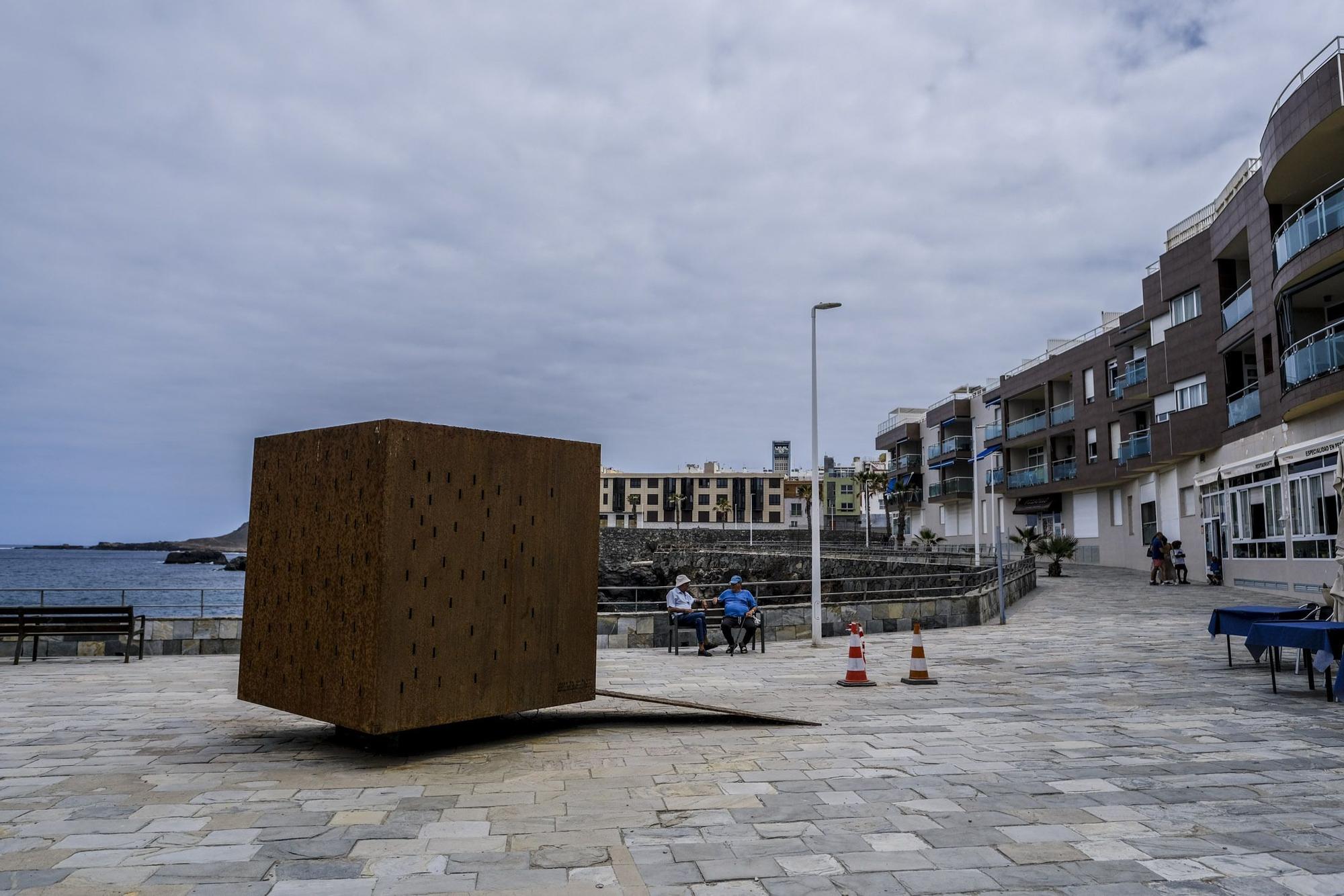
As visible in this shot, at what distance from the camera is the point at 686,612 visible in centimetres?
1547

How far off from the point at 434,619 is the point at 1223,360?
31.3 meters

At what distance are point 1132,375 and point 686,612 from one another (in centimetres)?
2968

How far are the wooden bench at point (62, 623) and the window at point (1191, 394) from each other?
32.1 metres

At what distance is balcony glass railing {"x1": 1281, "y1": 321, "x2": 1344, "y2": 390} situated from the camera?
20.5 m

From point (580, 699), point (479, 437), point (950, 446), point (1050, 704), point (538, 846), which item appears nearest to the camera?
point (538, 846)

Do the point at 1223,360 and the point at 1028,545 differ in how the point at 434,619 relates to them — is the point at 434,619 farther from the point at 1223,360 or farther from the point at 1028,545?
the point at 1028,545

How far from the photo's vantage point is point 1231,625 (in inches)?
446

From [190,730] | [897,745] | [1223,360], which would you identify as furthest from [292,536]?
[1223,360]

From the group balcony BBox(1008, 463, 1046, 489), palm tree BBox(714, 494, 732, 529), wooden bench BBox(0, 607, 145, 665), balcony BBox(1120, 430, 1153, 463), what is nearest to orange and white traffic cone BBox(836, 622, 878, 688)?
wooden bench BBox(0, 607, 145, 665)

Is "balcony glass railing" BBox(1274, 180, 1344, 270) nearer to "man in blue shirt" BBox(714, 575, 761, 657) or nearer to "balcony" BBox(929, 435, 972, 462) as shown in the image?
"man in blue shirt" BBox(714, 575, 761, 657)

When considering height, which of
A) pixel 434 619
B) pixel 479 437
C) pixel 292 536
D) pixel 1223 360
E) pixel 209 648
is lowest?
pixel 209 648

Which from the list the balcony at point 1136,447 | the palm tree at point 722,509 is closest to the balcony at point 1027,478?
the balcony at point 1136,447

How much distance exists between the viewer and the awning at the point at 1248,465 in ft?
83.2

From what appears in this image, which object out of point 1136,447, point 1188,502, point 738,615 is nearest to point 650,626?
point 738,615
